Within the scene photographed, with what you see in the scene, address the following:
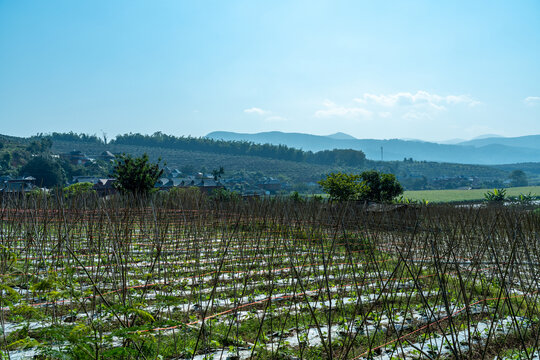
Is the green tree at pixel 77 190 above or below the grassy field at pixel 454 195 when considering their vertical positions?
above

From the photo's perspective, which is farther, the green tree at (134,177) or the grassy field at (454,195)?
the grassy field at (454,195)

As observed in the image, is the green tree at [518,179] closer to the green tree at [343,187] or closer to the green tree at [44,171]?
the green tree at [343,187]

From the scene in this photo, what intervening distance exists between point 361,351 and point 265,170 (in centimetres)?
6199

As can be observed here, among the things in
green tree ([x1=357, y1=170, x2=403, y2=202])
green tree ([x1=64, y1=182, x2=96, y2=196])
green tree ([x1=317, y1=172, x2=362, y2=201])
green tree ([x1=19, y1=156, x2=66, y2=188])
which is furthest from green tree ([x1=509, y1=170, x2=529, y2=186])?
green tree ([x1=64, y1=182, x2=96, y2=196])

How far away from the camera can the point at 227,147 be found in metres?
77.8

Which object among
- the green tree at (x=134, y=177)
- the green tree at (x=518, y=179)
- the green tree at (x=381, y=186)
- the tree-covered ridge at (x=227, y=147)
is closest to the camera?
the green tree at (x=134, y=177)

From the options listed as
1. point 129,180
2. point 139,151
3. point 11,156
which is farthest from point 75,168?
point 129,180

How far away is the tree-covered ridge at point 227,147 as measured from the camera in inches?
2985

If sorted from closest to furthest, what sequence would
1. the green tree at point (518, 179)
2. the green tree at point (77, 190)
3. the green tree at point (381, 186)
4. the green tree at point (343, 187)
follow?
1. the green tree at point (77, 190)
2. the green tree at point (343, 187)
3. the green tree at point (381, 186)
4. the green tree at point (518, 179)

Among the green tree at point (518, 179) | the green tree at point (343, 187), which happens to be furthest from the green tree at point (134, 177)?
the green tree at point (518, 179)

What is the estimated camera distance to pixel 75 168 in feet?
159

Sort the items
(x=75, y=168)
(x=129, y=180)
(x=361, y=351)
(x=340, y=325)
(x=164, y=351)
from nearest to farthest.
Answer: (x=164, y=351) < (x=361, y=351) < (x=340, y=325) < (x=129, y=180) < (x=75, y=168)

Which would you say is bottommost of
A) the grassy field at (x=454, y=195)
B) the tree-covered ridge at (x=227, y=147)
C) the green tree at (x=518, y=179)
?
the grassy field at (x=454, y=195)

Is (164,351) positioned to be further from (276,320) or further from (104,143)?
(104,143)
